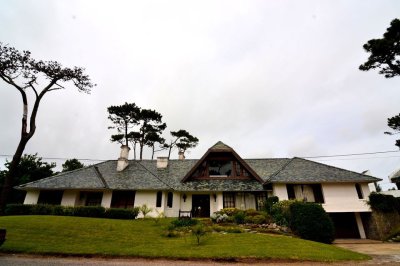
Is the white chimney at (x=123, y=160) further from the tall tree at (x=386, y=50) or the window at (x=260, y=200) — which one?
the tall tree at (x=386, y=50)

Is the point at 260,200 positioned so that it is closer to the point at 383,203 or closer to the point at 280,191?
the point at 280,191

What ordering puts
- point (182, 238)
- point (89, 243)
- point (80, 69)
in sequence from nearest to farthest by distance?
point (89, 243), point (182, 238), point (80, 69)

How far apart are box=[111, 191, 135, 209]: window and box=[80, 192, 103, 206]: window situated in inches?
59.6

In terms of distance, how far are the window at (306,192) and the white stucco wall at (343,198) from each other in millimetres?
576

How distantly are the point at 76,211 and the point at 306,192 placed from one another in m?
22.3

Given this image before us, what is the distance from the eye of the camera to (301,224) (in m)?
15.7

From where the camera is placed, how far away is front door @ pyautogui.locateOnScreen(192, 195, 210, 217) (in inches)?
945

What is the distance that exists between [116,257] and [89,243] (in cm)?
289

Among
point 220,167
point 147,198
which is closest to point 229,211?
point 220,167

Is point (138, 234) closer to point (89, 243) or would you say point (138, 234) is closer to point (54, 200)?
point (89, 243)

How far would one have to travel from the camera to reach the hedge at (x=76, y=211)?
20.3 metres

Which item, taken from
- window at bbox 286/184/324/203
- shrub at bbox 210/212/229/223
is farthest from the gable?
shrub at bbox 210/212/229/223

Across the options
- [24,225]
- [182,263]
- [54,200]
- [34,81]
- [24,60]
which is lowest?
[182,263]

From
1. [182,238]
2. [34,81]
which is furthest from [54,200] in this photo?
[182,238]
